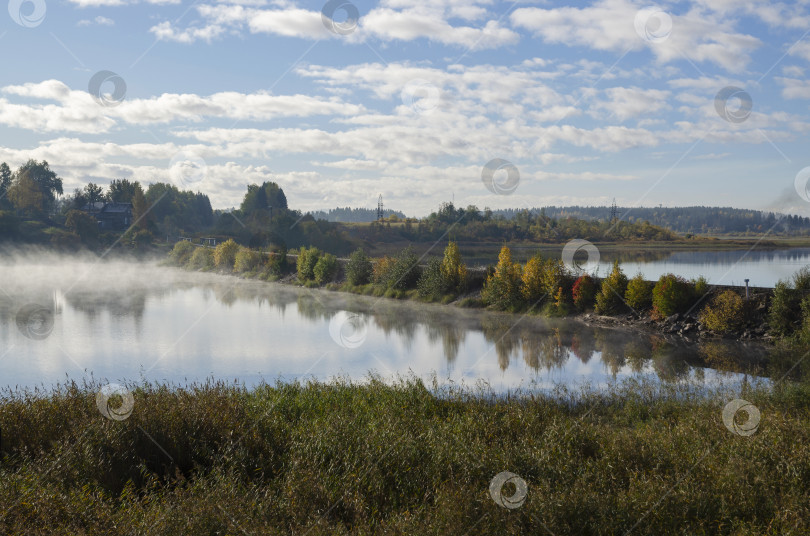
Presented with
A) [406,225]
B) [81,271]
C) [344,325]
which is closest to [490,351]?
[344,325]

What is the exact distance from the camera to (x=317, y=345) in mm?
22984

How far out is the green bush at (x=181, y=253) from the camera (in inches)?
2981

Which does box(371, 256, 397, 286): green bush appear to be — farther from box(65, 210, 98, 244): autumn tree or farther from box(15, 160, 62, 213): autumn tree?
box(15, 160, 62, 213): autumn tree

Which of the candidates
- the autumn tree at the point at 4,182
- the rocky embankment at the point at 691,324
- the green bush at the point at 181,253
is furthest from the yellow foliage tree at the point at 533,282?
the autumn tree at the point at 4,182

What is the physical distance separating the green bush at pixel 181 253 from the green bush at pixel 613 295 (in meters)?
59.9

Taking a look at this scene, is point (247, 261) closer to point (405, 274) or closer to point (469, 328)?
point (405, 274)

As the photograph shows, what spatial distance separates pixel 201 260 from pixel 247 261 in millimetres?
12756

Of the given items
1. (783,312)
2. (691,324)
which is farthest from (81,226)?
(783,312)

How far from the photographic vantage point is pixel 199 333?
25844mm

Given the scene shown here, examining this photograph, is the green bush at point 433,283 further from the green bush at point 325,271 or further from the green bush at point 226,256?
the green bush at point 226,256

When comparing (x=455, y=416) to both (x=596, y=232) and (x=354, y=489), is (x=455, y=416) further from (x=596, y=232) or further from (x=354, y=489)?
(x=596, y=232)

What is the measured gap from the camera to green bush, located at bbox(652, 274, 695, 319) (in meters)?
25.7

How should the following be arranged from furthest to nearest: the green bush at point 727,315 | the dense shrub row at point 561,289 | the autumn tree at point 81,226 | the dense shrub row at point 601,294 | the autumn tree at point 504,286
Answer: the autumn tree at point 81,226, the autumn tree at point 504,286, the dense shrub row at point 601,294, the green bush at point 727,315, the dense shrub row at point 561,289

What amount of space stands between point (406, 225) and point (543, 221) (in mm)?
22515
